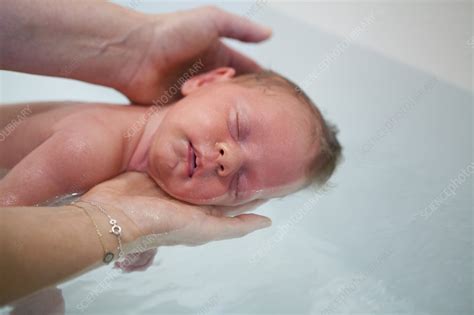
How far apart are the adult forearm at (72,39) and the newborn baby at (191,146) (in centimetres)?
Result: 12

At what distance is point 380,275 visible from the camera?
54.9 inches

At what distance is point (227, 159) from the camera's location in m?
1.04

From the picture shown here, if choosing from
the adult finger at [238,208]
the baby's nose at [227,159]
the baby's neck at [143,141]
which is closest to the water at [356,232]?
the adult finger at [238,208]

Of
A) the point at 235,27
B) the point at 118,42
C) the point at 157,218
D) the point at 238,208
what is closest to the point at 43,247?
the point at 157,218

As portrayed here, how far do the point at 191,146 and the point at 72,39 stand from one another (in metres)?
0.42

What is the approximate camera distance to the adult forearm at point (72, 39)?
1087mm

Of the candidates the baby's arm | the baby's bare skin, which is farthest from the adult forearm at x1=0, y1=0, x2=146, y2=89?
the baby's arm

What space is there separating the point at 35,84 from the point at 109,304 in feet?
2.94

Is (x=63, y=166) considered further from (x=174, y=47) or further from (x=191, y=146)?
(x=174, y=47)

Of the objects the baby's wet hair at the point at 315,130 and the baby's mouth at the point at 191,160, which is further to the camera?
the baby's wet hair at the point at 315,130

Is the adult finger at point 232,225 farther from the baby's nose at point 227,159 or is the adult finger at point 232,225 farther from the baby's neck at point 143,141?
the baby's neck at point 143,141

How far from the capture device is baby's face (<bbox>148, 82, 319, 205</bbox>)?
1.07m

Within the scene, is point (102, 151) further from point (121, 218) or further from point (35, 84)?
point (35, 84)

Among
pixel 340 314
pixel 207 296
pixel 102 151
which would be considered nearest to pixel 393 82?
Result: pixel 340 314
